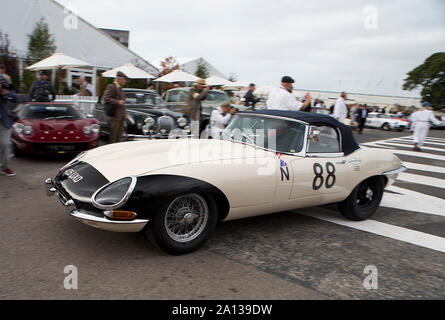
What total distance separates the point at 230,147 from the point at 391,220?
2.55 metres

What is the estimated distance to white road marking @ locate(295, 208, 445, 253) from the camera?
417 cm

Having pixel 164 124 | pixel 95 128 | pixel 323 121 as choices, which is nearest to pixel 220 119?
pixel 164 124

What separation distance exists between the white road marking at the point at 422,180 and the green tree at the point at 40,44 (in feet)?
59.5

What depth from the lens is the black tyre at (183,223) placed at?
10.5 ft

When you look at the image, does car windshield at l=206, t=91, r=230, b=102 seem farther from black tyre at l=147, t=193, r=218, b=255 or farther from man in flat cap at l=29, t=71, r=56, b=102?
black tyre at l=147, t=193, r=218, b=255

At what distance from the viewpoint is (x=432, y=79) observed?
183ft

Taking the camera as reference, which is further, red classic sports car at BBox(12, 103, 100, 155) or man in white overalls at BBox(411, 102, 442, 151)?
man in white overalls at BBox(411, 102, 442, 151)

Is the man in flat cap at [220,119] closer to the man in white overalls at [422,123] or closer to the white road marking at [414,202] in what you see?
the white road marking at [414,202]

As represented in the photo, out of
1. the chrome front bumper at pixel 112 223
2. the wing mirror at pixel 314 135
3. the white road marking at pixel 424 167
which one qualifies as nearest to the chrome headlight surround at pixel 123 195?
the chrome front bumper at pixel 112 223

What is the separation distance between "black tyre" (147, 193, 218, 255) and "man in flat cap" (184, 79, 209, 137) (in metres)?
5.38

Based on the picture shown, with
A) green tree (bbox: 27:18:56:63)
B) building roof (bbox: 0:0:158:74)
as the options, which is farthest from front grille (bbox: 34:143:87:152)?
building roof (bbox: 0:0:158:74)

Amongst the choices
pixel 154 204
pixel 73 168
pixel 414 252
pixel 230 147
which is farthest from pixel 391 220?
pixel 73 168

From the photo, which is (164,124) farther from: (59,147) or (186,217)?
(186,217)

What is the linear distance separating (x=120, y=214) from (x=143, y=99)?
7808 mm
